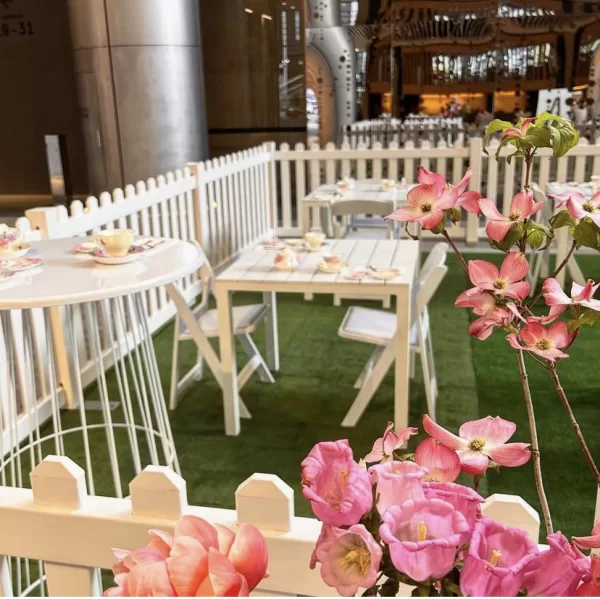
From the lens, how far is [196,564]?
646 mm

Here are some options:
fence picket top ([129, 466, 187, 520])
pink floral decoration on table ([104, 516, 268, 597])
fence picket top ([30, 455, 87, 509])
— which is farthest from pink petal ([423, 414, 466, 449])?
fence picket top ([30, 455, 87, 509])

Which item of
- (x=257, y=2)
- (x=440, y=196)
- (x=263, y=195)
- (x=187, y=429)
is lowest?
(x=187, y=429)

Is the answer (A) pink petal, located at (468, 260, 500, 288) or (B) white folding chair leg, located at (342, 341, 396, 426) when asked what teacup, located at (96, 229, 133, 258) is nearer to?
(B) white folding chair leg, located at (342, 341, 396, 426)

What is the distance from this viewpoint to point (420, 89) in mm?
8602

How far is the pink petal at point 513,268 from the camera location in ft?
2.68

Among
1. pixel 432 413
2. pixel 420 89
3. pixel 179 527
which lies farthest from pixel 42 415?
pixel 420 89

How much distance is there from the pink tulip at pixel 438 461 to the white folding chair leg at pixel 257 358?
2938mm

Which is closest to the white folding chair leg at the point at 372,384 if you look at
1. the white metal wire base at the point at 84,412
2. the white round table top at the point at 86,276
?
the white metal wire base at the point at 84,412

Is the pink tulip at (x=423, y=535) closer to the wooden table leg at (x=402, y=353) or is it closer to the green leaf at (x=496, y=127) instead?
the green leaf at (x=496, y=127)

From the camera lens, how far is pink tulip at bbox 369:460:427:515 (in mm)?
659

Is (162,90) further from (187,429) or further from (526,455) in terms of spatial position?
(526,455)

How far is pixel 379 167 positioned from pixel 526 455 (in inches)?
264

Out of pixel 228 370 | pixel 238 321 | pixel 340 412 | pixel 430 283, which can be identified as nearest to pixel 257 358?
pixel 238 321

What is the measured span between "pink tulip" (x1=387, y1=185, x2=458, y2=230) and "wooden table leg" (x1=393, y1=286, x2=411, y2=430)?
87.7 inches
